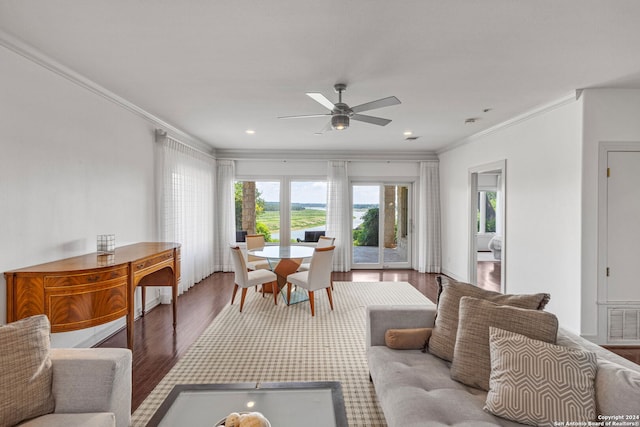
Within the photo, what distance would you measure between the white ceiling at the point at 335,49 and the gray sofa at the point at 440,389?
6.35ft

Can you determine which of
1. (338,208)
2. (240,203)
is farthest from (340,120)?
(240,203)

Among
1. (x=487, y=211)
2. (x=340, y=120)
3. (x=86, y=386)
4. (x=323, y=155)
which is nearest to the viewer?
(x=86, y=386)

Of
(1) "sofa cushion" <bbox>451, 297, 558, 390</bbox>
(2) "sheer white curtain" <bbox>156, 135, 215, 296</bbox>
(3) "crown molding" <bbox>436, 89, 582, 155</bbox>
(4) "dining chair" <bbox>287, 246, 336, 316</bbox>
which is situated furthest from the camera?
(2) "sheer white curtain" <bbox>156, 135, 215, 296</bbox>

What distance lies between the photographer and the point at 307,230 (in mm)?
6852

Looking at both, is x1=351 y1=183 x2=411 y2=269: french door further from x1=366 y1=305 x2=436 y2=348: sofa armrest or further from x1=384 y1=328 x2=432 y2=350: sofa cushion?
x1=384 y1=328 x2=432 y2=350: sofa cushion

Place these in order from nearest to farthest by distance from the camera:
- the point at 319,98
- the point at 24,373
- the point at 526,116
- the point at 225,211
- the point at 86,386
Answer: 1. the point at 24,373
2. the point at 86,386
3. the point at 319,98
4. the point at 526,116
5. the point at 225,211

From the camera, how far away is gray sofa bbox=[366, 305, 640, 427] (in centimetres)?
129

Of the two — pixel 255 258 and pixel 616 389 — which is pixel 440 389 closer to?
pixel 616 389

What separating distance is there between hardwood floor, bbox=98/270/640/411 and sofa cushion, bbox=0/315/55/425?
0.90 m

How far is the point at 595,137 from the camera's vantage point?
3133 mm

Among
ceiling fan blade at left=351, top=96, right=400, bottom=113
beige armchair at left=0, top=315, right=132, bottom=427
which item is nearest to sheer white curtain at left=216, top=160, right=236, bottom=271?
ceiling fan blade at left=351, top=96, right=400, bottom=113

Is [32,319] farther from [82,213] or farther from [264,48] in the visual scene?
[264,48]

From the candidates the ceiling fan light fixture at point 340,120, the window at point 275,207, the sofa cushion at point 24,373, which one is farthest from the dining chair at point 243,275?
the window at point 275,207

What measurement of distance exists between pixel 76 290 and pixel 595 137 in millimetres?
4791
